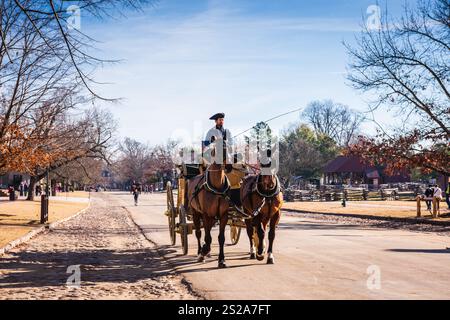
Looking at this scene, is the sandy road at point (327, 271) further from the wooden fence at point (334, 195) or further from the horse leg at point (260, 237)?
the wooden fence at point (334, 195)

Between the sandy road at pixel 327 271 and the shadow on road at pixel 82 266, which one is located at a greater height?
the sandy road at pixel 327 271

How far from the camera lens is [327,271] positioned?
9.72 m

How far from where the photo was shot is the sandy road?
7786mm

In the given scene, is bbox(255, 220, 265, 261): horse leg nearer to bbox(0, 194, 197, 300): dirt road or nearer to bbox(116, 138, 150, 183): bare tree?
bbox(0, 194, 197, 300): dirt road

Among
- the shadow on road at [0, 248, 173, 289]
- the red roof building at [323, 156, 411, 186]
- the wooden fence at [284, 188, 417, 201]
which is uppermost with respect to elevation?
the red roof building at [323, 156, 411, 186]

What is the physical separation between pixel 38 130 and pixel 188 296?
47.1ft

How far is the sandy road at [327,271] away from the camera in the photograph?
779 centimetres

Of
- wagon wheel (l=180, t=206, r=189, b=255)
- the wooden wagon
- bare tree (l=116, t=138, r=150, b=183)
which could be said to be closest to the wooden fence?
the wooden wagon

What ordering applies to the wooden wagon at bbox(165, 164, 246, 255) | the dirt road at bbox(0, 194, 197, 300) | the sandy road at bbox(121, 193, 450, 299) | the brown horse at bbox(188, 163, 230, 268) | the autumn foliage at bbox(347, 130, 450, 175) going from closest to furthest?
the sandy road at bbox(121, 193, 450, 299)
the dirt road at bbox(0, 194, 197, 300)
the brown horse at bbox(188, 163, 230, 268)
the wooden wagon at bbox(165, 164, 246, 255)
the autumn foliage at bbox(347, 130, 450, 175)

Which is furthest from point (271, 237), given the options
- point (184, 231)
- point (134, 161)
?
point (134, 161)

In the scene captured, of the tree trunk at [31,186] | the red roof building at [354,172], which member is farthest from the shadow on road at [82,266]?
the red roof building at [354,172]

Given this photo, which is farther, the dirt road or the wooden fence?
the wooden fence

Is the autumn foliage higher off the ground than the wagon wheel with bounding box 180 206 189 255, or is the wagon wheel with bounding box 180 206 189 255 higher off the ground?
the autumn foliage
